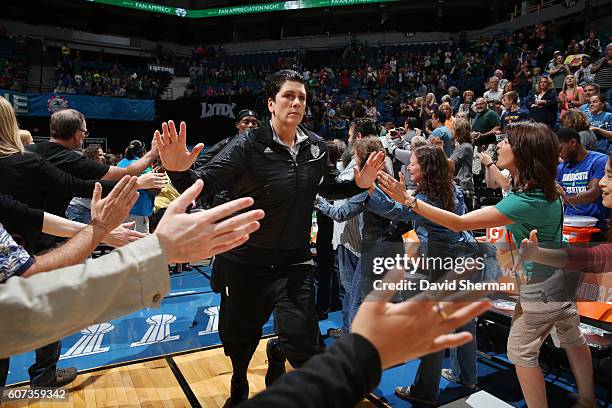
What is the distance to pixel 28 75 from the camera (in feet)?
63.2

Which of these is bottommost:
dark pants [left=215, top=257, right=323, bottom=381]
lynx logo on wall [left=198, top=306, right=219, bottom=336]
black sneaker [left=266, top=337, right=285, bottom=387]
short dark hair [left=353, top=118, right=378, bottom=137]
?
lynx logo on wall [left=198, top=306, right=219, bottom=336]

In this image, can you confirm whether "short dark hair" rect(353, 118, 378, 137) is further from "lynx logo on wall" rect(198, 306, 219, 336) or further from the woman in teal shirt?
"lynx logo on wall" rect(198, 306, 219, 336)

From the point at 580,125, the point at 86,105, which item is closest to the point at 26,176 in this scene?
the point at 580,125

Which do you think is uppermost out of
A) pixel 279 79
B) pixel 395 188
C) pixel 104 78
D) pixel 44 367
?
pixel 104 78

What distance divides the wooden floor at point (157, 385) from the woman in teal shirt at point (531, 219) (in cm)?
117

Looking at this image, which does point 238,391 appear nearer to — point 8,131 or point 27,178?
point 27,178

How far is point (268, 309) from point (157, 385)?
1.29 meters

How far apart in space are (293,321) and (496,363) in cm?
220

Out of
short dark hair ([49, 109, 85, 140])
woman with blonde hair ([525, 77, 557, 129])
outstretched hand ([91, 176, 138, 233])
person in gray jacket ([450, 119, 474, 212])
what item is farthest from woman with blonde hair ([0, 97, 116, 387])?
woman with blonde hair ([525, 77, 557, 129])

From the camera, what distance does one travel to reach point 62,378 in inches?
117

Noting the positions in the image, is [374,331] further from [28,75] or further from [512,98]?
[28,75]

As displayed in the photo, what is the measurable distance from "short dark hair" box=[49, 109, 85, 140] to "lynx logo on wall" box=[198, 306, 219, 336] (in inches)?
87.3

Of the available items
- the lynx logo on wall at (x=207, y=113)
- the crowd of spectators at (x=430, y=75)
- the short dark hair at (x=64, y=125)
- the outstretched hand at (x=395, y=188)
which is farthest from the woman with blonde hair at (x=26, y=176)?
the lynx logo on wall at (x=207, y=113)

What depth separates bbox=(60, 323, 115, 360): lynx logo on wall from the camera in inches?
140
